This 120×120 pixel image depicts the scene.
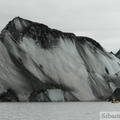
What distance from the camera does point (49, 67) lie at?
118 metres

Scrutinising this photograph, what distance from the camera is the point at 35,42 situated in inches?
4801

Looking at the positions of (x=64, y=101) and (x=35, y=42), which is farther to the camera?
(x=35, y=42)

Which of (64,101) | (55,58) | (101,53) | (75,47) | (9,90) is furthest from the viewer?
(101,53)

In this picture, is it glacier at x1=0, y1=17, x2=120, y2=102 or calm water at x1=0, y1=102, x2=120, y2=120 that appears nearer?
calm water at x1=0, y1=102, x2=120, y2=120

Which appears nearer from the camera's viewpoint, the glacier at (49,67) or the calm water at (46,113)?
the calm water at (46,113)

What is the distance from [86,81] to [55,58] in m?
9.59

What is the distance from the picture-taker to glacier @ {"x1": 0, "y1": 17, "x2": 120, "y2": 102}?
353 feet

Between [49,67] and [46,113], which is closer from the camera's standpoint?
[46,113]

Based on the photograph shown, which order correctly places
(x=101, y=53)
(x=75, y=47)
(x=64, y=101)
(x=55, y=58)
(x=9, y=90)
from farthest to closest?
1. (x=101, y=53)
2. (x=75, y=47)
3. (x=55, y=58)
4. (x=64, y=101)
5. (x=9, y=90)

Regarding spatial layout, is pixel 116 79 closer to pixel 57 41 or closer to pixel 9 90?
pixel 57 41

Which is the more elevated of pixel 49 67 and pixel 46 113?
pixel 49 67

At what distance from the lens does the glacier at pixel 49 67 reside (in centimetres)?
10769

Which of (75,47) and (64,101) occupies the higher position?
(75,47)

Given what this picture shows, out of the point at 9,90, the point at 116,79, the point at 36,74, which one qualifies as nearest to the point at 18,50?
the point at 36,74
